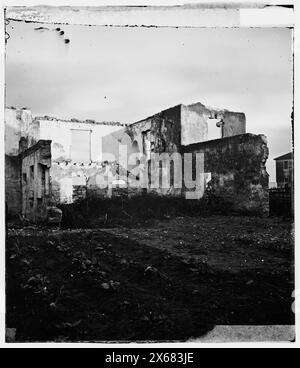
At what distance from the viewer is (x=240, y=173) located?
22.0 ft

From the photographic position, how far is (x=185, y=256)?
14.9 ft

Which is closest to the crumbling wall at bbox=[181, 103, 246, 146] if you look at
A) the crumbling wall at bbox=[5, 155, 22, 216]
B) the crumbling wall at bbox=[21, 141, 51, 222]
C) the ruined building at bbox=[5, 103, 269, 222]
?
the ruined building at bbox=[5, 103, 269, 222]

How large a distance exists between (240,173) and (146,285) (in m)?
3.63

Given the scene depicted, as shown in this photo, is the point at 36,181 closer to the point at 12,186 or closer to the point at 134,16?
the point at 12,186

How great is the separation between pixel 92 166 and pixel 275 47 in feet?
15.7

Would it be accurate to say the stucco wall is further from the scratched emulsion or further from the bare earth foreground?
the bare earth foreground

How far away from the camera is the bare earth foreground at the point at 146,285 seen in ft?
11.9

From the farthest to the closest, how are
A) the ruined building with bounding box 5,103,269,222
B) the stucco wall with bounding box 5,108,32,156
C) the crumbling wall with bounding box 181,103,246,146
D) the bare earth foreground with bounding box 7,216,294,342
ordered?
the crumbling wall with bounding box 181,103,246,146, the ruined building with bounding box 5,103,269,222, the stucco wall with bounding box 5,108,32,156, the bare earth foreground with bounding box 7,216,294,342

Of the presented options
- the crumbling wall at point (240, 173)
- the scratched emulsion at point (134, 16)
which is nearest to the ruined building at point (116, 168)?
the crumbling wall at point (240, 173)

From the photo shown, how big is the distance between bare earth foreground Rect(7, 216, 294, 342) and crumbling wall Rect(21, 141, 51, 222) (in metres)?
0.39

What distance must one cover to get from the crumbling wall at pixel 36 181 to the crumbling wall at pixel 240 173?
2944 mm

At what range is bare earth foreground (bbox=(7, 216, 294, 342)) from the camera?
3.64 meters

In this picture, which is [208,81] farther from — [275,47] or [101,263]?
[101,263]

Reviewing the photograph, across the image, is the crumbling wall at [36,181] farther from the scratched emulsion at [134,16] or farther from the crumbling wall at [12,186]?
the scratched emulsion at [134,16]
